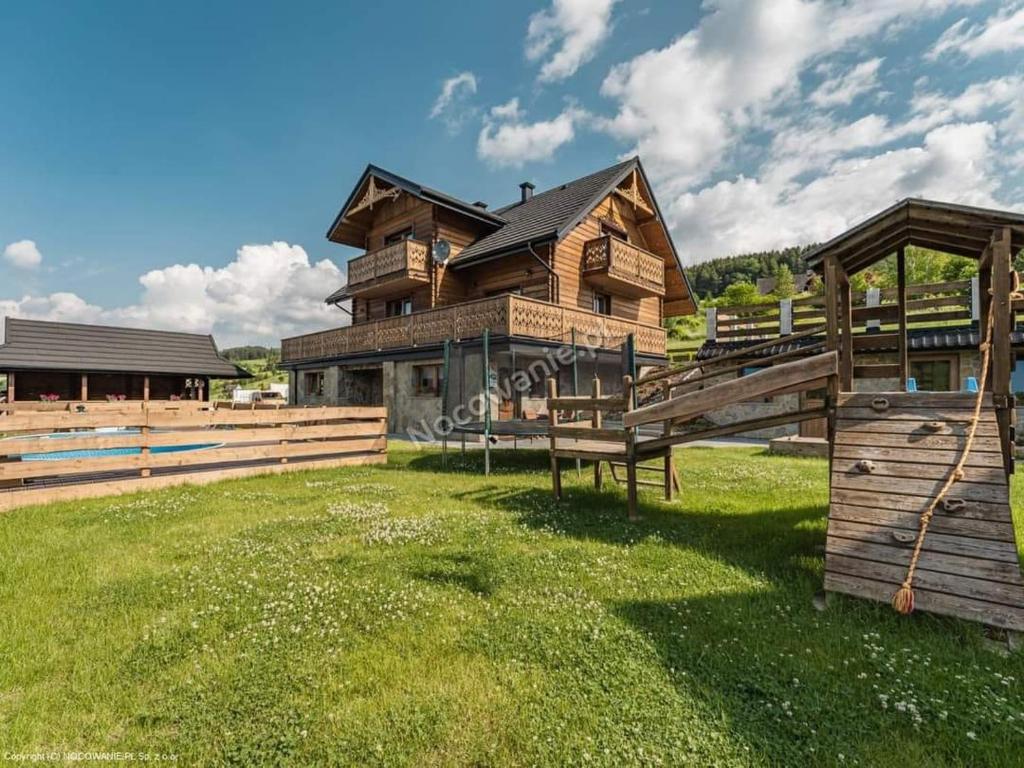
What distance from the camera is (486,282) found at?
64.0 ft

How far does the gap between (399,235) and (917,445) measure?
21132 millimetres

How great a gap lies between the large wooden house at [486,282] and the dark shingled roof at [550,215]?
79 mm

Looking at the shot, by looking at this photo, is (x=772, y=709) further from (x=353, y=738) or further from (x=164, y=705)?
(x=164, y=705)

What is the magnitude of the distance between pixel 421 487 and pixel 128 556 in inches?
159

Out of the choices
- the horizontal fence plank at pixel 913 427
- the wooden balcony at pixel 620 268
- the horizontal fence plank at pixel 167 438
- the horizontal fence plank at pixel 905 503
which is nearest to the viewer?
the horizontal fence plank at pixel 905 503

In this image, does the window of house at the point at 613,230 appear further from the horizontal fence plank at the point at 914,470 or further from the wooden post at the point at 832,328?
the horizontal fence plank at the point at 914,470

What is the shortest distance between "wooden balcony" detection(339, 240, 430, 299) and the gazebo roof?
51.4 ft

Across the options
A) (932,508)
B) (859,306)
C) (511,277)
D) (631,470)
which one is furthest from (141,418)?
(859,306)

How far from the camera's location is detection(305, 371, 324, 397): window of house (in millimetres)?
24141

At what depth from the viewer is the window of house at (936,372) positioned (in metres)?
15.2

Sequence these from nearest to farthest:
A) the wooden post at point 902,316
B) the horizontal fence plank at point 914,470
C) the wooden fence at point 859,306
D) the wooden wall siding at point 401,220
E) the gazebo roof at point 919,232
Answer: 1. the horizontal fence plank at point 914,470
2. the gazebo roof at point 919,232
3. the wooden post at point 902,316
4. the wooden fence at point 859,306
5. the wooden wall siding at point 401,220

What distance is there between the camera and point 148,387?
26.5m

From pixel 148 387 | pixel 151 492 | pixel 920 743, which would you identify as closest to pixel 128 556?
pixel 151 492

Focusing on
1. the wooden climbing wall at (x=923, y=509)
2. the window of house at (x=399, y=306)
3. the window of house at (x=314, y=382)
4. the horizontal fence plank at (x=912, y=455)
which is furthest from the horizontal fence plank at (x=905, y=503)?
the window of house at (x=314, y=382)
